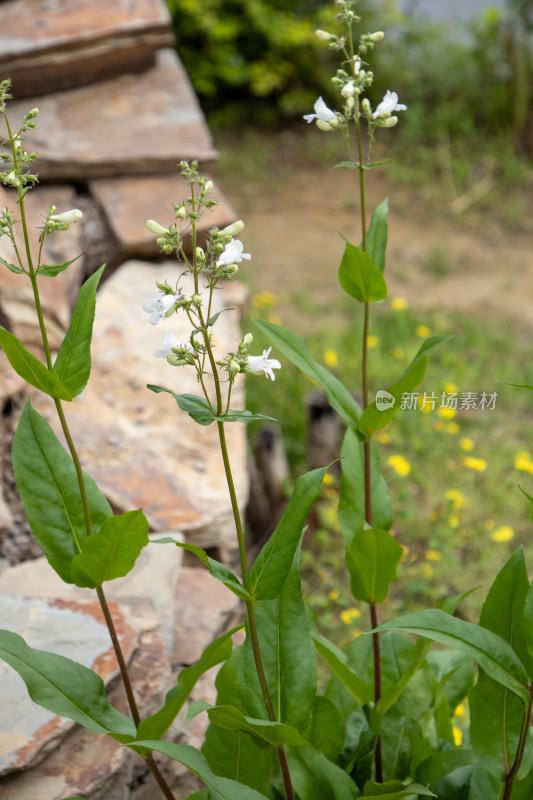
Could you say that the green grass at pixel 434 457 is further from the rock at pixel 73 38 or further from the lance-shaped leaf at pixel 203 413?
the rock at pixel 73 38

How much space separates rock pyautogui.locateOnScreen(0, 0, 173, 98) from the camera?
13.5 feet

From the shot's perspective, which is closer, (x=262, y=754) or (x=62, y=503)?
(x=62, y=503)

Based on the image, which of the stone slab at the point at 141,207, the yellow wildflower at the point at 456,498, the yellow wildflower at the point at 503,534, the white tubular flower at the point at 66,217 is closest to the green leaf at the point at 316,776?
the white tubular flower at the point at 66,217

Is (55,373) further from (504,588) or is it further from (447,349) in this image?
(447,349)

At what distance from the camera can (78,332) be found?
55.2 inches

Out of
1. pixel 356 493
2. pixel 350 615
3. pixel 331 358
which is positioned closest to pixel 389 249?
pixel 331 358

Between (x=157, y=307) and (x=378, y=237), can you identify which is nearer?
(x=157, y=307)

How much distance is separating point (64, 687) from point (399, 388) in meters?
0.81

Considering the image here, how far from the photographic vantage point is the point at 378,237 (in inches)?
68.1

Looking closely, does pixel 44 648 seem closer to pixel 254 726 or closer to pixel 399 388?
pixel 254 726

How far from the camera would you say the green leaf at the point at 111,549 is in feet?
4.57

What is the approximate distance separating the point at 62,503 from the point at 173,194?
2.77 m

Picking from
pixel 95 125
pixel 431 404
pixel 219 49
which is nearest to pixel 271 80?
pixel 219 49

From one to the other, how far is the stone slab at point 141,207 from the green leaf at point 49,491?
2.28m
